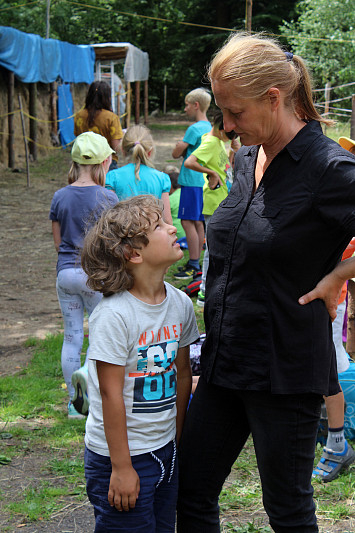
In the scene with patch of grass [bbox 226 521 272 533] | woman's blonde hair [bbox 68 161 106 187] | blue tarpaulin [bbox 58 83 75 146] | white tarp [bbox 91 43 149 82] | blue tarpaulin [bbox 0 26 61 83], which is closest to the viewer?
patch of grass [bbox 226 521 272 533]

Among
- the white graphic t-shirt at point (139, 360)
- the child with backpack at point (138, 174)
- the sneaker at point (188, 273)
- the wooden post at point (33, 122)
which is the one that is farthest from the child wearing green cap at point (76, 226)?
the wooden post at point (33, 122)

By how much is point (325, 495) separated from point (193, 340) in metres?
1.41

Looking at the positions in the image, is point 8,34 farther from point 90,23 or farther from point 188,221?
point 90,23

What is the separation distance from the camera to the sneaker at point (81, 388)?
10.1 feet

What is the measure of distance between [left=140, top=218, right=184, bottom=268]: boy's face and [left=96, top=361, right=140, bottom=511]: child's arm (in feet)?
1.19

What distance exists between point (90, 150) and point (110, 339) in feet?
6.88

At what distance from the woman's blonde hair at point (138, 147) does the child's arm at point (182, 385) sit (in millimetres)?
2851

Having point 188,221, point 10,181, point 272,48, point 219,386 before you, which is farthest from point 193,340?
point 10,181

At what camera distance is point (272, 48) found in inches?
76.7

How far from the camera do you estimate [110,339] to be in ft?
6.50

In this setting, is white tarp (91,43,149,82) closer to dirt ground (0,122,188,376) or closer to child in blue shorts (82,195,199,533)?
dirt ground (0,122,188,376)

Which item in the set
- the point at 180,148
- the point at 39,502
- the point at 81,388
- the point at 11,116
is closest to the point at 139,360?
the point at 81,388

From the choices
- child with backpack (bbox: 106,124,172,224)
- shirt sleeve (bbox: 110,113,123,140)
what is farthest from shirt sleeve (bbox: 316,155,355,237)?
shirt sleeve (bbox: 110,113,123,140)

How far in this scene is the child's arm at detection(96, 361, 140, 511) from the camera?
197 cm
